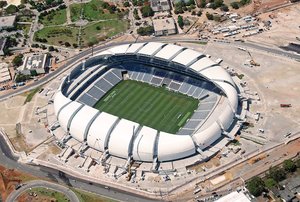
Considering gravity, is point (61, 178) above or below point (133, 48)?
below

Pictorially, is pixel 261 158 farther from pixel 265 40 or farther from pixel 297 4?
pixel 297 4

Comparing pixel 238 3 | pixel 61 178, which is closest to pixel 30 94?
pixel 61 178

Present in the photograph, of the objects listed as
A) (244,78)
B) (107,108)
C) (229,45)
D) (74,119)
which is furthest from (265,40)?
(74,119)

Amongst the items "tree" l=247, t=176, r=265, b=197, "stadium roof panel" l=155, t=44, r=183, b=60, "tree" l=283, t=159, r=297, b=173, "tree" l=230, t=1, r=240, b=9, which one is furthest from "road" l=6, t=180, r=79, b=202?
"tree" l=230, t=1, r=240, b=9

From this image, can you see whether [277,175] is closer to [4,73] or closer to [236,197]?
[236,197]

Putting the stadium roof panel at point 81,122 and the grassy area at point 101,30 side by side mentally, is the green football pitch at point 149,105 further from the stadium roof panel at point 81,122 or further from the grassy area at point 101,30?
the grassy area at point 101,30

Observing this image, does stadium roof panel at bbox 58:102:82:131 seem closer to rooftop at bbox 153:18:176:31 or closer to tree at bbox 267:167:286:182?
tree at bbox 267:167:286:182
